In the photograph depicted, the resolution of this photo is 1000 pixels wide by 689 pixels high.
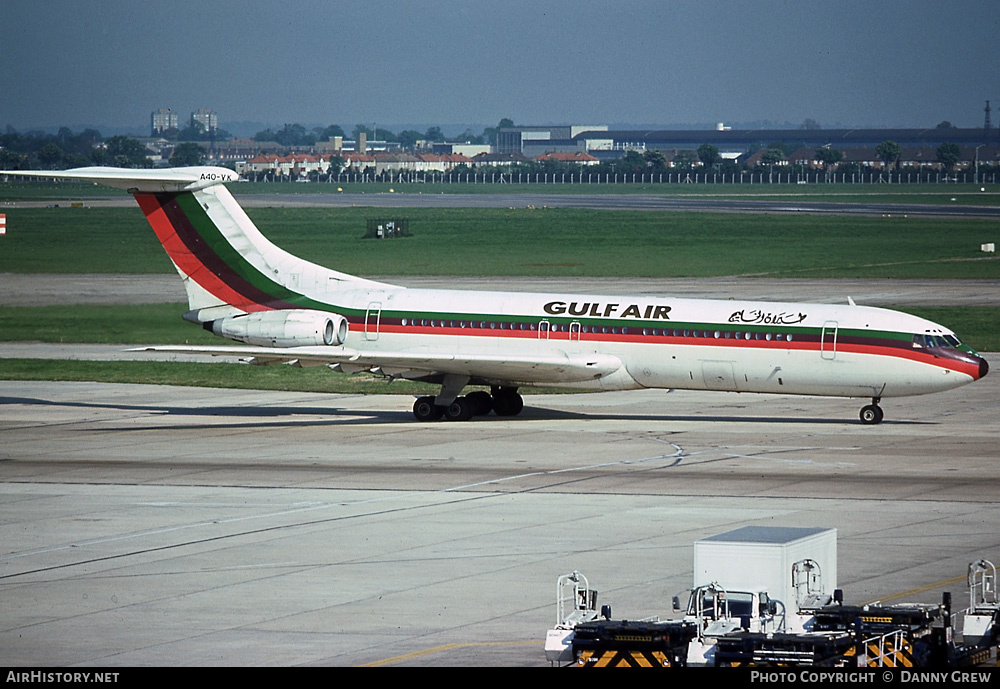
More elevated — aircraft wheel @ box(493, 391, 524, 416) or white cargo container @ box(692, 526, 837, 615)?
white cargo container @ box(692, 526, 837, 615)

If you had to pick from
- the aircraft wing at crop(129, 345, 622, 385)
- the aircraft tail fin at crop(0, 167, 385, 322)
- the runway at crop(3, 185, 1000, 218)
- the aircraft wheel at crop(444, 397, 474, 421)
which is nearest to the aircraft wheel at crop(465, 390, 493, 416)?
the aircraft wheel at crop(444, 397, 474, 421)

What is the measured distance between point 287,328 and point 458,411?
17.4 feet

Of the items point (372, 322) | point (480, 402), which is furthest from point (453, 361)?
point (372, 322)

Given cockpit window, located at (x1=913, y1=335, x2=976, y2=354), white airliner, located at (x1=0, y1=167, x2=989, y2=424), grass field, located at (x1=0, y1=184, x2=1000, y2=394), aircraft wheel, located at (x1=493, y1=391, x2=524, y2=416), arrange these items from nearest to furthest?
cockpit window, located at (x1=913, y1=335, x2=976, y2=354) < white airliner, located at (x1=0, y1=167, x2=989, y2=424) < aircraft wheel, located at (x1=493, y1=391, x2=524, y2=416) < grass field, located at (x1=0, y1=184, x2=1000, y2=394)

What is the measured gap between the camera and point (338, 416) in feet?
139

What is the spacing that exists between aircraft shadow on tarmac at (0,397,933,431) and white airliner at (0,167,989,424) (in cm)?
105

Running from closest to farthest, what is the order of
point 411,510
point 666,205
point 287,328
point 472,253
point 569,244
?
point 411,510 → point 287,328 → point 472,253 → point 569,244 → point 666,205

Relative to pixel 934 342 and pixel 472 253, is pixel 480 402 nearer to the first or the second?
pixel 934 342

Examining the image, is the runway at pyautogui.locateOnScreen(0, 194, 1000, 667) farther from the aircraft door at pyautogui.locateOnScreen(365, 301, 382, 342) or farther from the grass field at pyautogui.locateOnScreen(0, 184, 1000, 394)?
the grass field at pyautogui.locateOnScreen(0, 184, 1000, 394)

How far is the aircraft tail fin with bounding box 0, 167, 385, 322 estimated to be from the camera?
4259 cm

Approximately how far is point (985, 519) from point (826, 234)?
101 m

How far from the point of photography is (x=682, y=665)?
16.2m

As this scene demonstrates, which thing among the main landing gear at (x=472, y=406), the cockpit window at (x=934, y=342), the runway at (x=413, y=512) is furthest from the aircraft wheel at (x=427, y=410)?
the cockpit window at (x=934, y=342)

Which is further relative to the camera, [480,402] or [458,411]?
[480,402]
